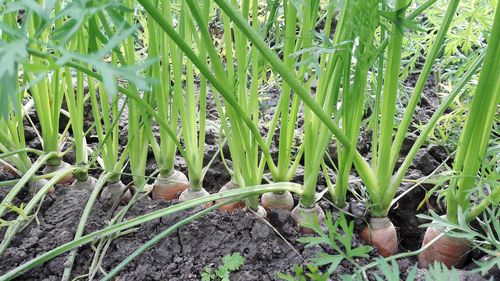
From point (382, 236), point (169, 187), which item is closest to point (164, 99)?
point (169, 187)

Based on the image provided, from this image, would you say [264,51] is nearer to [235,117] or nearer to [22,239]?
[235,117]

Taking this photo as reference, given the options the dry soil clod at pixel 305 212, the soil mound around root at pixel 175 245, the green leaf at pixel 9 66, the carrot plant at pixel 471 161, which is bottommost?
the soil mound around root at pixel 175 245

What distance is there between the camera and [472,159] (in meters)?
0.85

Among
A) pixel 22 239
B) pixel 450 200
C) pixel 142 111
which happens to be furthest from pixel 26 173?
pixel 450 200

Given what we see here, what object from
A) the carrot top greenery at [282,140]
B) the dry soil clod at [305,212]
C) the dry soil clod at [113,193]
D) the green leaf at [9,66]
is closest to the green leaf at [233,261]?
the carrot top greenery at [282,140]

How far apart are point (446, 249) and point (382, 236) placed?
10 cm

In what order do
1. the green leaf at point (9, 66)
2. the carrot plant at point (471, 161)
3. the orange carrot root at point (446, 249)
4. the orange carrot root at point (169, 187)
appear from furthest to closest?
the orange carrot root at point (169, 187)
the orange carrot root at point (446, 249)
the carrot plant at point (471, 161)
the green leaf at point (9, 66)

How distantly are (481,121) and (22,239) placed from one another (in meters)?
0.77

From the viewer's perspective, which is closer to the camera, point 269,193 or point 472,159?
point 472,159

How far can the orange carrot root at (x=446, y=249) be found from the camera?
0.92 meters

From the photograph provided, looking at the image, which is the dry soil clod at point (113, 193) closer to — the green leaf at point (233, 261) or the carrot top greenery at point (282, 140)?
the carrot top greenery at point (282, 140)

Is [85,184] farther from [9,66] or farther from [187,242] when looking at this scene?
[9,66]

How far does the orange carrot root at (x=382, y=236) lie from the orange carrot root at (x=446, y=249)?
0.20ft

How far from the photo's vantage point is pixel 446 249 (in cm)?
93
